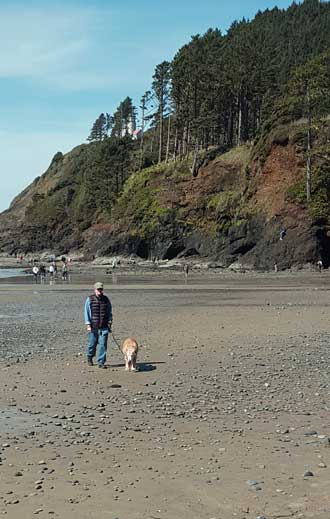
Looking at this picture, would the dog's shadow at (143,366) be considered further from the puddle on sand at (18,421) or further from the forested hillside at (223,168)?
the forested hillside at (223,168)

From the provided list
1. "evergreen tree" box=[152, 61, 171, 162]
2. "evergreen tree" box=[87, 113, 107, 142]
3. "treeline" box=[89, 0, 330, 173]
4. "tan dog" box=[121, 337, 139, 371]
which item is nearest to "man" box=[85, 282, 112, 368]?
"tan dog" box=[121, 337, 139, 371]

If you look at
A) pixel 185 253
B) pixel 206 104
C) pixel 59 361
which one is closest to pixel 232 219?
pixel 185 253

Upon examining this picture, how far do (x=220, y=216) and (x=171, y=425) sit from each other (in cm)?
5950

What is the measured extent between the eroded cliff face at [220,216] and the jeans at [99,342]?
43.5 meters

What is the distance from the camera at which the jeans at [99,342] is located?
1311cm

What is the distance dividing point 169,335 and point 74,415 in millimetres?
8267

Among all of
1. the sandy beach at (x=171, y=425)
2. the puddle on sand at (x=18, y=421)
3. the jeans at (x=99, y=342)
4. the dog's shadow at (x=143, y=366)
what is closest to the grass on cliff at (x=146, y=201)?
the sandy beach at (x=171, y=425)

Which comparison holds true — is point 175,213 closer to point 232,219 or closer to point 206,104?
point 232,219

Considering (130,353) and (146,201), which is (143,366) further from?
(146,201)

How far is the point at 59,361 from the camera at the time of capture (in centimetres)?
1368

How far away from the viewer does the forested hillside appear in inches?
2336

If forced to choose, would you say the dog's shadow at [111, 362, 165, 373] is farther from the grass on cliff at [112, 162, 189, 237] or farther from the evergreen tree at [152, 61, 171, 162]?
the evergreen tree at [152, 61, 171, 162]

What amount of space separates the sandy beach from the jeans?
1.11ft

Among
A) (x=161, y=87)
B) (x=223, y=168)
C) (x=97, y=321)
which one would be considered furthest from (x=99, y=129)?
(x=97, y=321)
